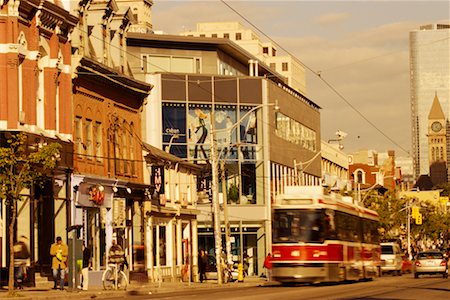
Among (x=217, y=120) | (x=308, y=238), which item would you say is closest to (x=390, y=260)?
(x=217, y=120)

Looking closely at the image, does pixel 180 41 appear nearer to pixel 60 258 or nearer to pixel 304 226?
pixel 304 226

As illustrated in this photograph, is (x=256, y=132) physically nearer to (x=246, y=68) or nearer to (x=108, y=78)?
(x=246, y=68)

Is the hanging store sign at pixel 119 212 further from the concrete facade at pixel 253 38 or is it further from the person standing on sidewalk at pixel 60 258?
the concrete facade at pixel 253 38

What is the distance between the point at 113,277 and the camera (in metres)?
45.3

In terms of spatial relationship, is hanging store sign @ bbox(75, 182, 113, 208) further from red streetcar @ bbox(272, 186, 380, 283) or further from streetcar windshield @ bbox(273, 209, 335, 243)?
streetcar windshield @ bbox(273, 209, 335, 243)

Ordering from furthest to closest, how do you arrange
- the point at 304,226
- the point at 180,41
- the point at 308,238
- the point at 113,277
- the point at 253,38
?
the point at 253,38
the point at 180,41
the point at 304,226
the point at 308,238
the point at 113,277

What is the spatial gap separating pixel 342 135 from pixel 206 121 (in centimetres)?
1036

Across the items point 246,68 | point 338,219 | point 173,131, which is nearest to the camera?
point 338,219

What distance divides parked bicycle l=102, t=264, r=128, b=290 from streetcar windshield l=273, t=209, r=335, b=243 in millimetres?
6056

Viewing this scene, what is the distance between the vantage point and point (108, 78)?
52812mm

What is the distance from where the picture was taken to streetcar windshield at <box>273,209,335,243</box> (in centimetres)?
4591

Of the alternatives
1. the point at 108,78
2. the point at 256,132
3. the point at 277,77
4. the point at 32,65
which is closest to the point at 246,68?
the point at 277,77

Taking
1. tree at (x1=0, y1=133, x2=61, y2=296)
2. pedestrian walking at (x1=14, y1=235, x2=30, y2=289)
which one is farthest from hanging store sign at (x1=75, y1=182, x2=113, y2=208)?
tree at (x1=0, y1=133, x2=61, y2=296)

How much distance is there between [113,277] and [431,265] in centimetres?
2288
